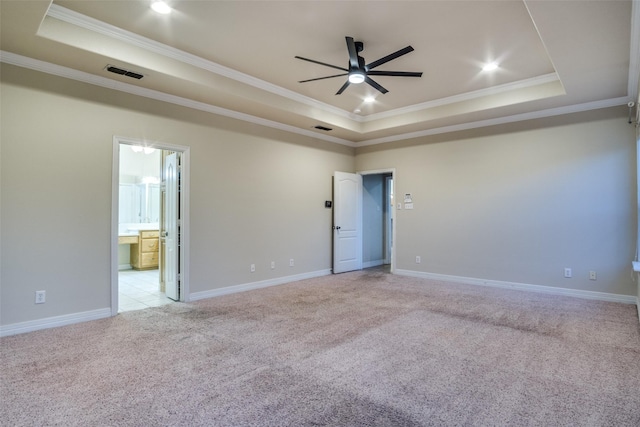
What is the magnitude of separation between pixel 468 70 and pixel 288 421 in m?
4.38

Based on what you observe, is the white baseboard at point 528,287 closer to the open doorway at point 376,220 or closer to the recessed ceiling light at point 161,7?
the open doorway at point 376,220

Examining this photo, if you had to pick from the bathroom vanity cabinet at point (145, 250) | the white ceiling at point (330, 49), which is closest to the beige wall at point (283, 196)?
the white ceiling at point (330, 49)

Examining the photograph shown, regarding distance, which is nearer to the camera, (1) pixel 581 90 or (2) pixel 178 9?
(2) pixel 178 9

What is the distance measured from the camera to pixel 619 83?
13.3 feet

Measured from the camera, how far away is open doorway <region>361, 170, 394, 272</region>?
777 cm

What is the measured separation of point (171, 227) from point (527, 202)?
5376 millimetres

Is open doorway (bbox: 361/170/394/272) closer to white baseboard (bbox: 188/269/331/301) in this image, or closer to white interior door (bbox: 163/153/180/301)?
white baseboard (bbox: 188/269/331/301)

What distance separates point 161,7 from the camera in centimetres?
302

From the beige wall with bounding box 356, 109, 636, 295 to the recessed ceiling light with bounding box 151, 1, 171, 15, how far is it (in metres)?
4.78

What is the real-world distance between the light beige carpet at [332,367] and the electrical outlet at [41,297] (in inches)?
12.5

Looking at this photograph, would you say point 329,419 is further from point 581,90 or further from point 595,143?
point 595,143

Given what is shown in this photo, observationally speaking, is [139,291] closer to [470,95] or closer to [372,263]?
[372,263]

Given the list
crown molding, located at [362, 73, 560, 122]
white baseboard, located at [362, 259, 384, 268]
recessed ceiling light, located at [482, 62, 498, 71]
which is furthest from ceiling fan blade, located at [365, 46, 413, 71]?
white baseboard, located at [362, 259, 384, 268]

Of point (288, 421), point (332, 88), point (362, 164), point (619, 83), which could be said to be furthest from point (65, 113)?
point (619, 83)
